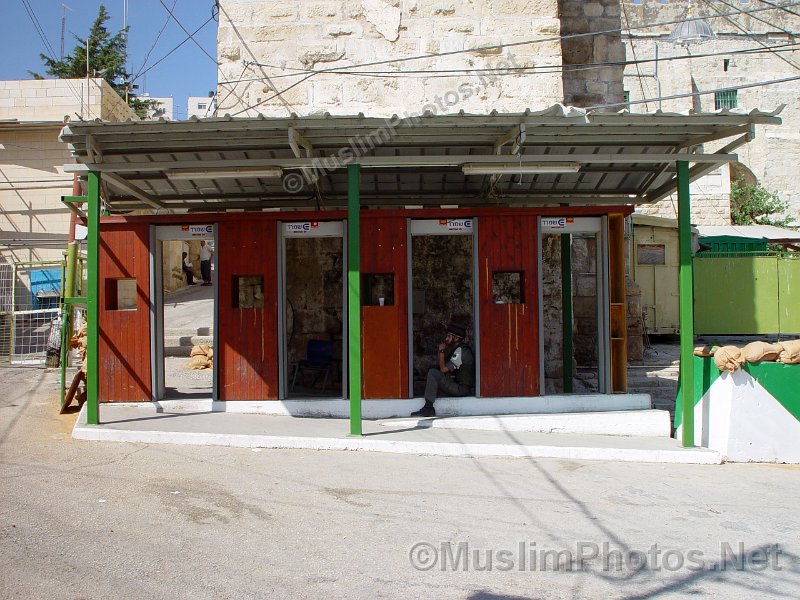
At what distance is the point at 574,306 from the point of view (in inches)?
509

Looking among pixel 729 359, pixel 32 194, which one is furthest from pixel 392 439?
pixel 32 194

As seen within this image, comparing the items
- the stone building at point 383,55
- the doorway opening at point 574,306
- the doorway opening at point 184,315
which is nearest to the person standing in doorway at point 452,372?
the doorway opening at point 574,306

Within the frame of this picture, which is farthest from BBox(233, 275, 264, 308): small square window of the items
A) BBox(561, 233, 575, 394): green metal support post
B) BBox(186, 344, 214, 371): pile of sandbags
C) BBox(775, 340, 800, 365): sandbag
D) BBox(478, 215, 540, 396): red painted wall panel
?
BBox(775, 340, 800, 365): sandbag

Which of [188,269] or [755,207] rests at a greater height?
[755,207]

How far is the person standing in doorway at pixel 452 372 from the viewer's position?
30.4 ft

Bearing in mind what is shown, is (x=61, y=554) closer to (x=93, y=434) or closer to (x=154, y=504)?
(x=154, y=504)

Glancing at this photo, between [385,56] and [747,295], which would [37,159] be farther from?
[747,295]

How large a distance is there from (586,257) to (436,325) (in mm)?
3440

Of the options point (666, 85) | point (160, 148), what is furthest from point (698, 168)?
point (666, 85)

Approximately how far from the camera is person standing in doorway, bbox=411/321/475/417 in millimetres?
9273

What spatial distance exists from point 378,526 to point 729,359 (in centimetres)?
486

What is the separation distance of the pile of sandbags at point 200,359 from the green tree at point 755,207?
2458 cm

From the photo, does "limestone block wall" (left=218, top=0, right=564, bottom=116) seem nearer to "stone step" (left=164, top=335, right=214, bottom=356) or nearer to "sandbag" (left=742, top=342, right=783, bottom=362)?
"stone step" (left=164, top=335, right=214, bottom=356)

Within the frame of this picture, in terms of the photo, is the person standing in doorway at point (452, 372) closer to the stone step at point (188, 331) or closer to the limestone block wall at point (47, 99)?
the stone step at point (188, 331)
